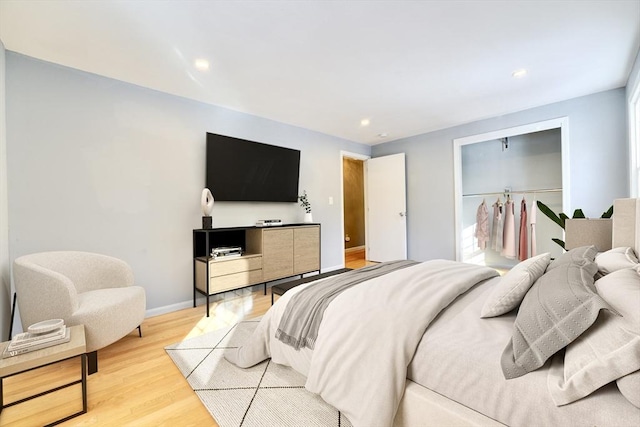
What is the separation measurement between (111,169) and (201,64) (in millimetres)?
1295

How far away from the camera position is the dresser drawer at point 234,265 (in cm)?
298

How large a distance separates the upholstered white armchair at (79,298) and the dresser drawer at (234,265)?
0.79m

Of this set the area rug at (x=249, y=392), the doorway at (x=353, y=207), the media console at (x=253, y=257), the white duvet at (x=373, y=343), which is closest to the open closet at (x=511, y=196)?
the media console at (x=253, y=257)

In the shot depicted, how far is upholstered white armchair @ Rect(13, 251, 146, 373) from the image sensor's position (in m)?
1.81

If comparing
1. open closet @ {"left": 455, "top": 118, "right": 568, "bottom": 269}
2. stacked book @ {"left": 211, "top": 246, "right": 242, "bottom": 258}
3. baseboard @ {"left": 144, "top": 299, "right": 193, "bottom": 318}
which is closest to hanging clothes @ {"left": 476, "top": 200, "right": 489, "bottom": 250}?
open closet @ {"left": 455, "top": 118, "right": 568, "bottom": 269}

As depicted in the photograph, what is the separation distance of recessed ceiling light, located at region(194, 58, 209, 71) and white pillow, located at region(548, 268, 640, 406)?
2905mm

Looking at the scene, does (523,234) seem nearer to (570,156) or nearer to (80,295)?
(570,156)

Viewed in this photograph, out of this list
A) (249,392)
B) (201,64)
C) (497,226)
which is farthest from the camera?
(497,226)

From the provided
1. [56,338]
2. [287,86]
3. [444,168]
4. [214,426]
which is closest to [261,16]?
[287,86]

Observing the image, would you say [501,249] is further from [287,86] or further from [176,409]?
[176,409]

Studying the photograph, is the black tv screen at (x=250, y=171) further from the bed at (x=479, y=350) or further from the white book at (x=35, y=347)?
the bed at (x=479, y=350)

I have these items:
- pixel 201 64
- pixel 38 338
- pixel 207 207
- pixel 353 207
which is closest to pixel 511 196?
pixel 353 207

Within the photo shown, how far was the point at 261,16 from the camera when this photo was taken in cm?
191

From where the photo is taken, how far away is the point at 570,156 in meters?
3.46
